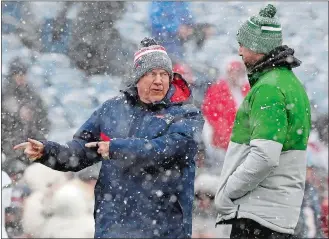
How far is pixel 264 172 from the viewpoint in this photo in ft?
13.5

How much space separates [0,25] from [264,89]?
12.9 feet

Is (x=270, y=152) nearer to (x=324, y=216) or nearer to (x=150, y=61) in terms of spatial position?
(x=150, y=61)

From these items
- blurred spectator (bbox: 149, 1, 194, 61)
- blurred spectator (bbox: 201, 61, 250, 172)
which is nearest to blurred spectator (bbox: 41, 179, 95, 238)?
blurred spectator (bbox: 201, 61, 250, 172)

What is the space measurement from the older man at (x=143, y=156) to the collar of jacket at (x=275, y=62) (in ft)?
1.73

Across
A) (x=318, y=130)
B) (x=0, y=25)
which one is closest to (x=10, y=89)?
(x=0, y=25)

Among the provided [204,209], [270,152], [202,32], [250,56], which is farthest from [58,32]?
[270,152]

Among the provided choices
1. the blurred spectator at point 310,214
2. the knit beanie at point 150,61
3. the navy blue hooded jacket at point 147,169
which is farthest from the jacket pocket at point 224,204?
the blurred spectator at point 310,214

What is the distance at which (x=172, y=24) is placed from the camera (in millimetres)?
7586

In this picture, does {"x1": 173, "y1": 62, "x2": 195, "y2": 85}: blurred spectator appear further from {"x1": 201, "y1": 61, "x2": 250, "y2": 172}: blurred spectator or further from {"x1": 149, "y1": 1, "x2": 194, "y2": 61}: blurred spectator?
{"x1": 201, "y1": 61, "x2": 250, "y2": 172}: blurred spectator

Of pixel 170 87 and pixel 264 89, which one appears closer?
pixel 264 89

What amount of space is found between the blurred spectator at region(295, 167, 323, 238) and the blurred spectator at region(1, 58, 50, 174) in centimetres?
238

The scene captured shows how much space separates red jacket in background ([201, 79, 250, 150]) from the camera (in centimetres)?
759

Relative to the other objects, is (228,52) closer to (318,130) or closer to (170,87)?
(318,130)

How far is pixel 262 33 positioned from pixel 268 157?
2.37 feet
